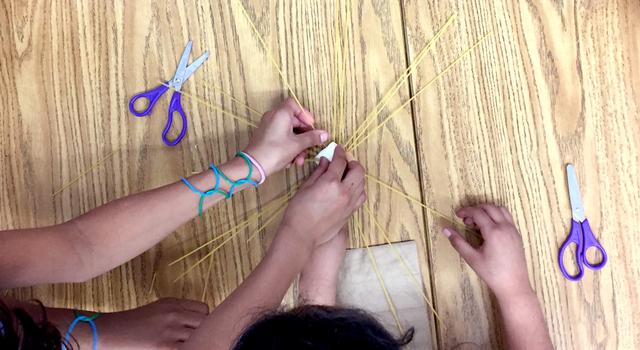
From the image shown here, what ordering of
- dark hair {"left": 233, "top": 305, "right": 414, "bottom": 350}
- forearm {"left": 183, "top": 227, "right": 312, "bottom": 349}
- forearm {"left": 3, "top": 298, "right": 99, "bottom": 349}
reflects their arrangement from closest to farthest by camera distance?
dark hair {"left": 233, "top": 305, "right": 414, "bottom": 350}
forearm {"left": 183, "top": 227, "right": 312, "bottom": 349}
forearm {"left": 3, "top": 298, "right": 99, "bottom": 349}

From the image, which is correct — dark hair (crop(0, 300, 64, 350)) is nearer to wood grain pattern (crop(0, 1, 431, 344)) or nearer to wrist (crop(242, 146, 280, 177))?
wood grain pattern (crop(0, 1, 431, 344))

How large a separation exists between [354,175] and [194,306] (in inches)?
13.7

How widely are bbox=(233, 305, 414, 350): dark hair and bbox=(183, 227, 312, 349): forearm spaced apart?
126mm

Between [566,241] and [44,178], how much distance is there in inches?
35.2

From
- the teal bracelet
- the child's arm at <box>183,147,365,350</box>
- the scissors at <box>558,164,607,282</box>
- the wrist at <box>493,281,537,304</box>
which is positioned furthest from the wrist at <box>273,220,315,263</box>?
the scissors at <box>558,164,607,282</box>

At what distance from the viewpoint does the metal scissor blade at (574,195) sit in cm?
89

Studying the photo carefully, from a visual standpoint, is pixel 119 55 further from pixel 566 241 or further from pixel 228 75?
pixel 566 241

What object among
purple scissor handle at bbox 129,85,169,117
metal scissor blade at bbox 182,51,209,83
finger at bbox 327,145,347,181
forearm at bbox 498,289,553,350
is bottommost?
forearm at bbox 498,289,553,350

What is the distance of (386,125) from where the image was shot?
3.04 feet

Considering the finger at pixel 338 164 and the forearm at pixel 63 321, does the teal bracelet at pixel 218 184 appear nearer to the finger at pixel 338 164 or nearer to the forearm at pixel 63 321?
the finger at pixel 338 164

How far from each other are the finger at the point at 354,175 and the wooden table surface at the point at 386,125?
0.07 meters

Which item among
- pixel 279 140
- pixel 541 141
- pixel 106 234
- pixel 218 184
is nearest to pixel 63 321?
pixel 106 234

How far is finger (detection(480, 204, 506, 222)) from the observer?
2.89 ft

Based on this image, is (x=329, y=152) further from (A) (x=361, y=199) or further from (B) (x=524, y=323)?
(B) (x=524, y=323)
